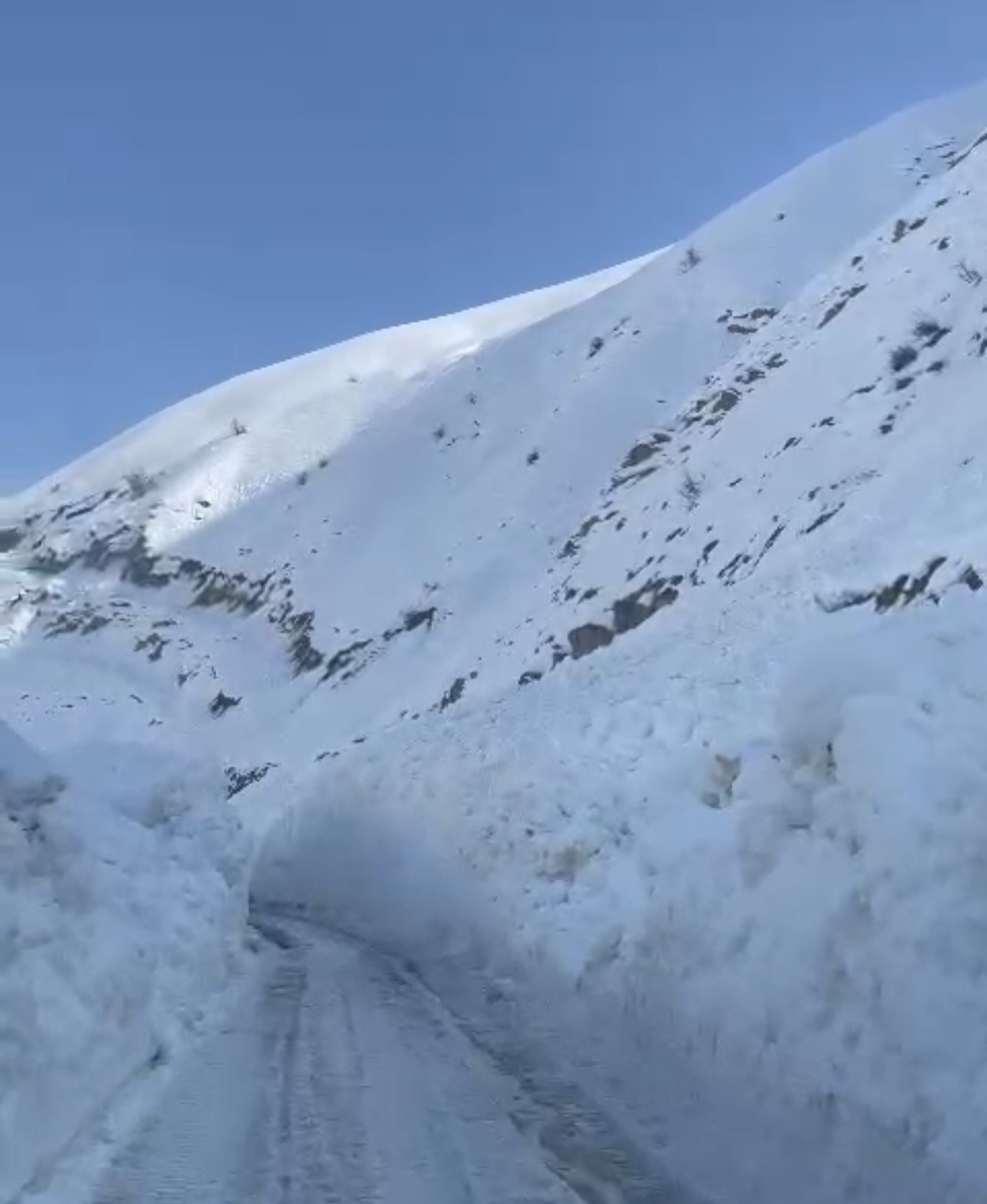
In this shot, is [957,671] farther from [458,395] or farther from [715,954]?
[458,395]

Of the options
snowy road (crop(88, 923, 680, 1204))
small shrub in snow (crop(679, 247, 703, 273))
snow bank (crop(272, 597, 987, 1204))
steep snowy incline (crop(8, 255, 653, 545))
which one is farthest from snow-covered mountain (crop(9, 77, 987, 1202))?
snowy road (crop(88, 923, 680, 1204))

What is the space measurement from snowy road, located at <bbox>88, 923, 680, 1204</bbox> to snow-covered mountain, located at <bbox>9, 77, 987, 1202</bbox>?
2.20 feet

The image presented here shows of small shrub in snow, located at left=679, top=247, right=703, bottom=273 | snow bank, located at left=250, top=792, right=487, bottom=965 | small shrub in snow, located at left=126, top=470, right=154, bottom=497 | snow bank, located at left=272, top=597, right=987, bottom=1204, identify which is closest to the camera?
snow bank, located at left=272, top=597, right=987, bottom=1204

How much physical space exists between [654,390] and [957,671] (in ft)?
125

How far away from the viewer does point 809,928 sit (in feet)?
20.1

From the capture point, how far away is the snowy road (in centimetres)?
510

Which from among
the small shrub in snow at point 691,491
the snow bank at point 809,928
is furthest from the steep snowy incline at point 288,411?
the snow bank at point 809,928

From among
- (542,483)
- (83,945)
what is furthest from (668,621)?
(542,483)

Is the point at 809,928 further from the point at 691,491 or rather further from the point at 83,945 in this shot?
the point at 691,491

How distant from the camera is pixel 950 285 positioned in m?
25.4

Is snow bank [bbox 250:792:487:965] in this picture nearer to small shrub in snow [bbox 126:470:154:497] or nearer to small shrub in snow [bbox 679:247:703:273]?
small shrub in snow [bbox 679:247:703:273]

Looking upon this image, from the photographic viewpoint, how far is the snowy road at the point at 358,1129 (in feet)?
16.7

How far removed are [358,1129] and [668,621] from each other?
15.7m

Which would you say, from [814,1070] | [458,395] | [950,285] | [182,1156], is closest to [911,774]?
[814,1070]
